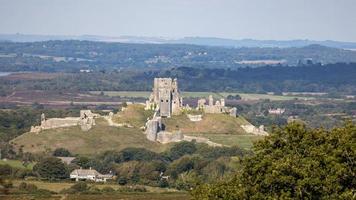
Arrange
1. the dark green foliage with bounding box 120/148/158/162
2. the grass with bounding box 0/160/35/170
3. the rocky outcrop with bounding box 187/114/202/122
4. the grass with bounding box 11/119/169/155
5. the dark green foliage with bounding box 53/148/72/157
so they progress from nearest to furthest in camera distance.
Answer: the grass with bounding box 0/160/35/170
the dark green foliage with bounding box 120/148/158/162
the dark green foliage with bounding box 53/148/72/157
the grass with bounding box 11/119/169/155
the rocky outcrop with bounding box 187/114/202/122

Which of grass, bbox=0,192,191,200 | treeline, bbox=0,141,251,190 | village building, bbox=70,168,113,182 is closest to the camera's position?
grass, bbox=0,192,191,200

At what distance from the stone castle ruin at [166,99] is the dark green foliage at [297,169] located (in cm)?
7524

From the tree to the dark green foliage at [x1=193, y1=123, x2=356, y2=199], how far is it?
5096 cm

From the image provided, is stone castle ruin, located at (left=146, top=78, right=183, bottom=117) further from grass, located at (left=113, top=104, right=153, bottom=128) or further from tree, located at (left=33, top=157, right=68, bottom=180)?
tree, located at (left=33, top=157, right=68, bottom=180)

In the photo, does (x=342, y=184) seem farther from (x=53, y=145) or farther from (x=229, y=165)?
(x=53, y=145)

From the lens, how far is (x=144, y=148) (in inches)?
4117

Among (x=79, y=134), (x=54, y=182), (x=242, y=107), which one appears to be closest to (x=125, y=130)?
(x=79, y=134)

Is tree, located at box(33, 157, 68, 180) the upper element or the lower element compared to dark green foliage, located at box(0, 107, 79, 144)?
upper

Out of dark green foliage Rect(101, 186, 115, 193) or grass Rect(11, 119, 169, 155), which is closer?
dark green foliage Rect(101, 186, 115, 193)

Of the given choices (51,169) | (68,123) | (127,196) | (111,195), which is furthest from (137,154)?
(127,196)

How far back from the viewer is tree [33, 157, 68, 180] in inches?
3401

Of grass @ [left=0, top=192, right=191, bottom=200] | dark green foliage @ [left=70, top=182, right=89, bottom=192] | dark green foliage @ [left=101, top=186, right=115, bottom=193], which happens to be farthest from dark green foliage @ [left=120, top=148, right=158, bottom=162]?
grass @ [left=0, top=192, right=191, bottom=200]

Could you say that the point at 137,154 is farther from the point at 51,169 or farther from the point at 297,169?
the point at 297,169

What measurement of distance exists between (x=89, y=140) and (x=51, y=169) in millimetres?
22077
